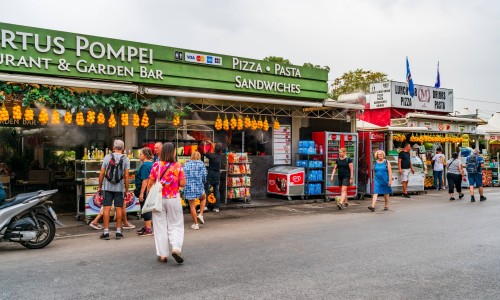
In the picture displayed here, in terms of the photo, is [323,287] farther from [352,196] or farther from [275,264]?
[352,196]

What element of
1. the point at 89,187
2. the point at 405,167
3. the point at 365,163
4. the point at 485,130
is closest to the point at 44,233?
the point at 89,187

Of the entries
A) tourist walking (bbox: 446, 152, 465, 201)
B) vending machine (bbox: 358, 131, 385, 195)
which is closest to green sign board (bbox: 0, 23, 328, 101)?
vending machine (bbox: 358, 131, 385, 195)

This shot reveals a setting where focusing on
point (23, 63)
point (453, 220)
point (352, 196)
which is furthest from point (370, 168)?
point (23, 63)

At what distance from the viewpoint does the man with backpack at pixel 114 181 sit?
8.50 meters

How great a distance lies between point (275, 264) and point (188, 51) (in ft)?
25.4

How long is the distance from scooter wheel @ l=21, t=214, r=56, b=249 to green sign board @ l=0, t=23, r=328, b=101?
3746 millimetres

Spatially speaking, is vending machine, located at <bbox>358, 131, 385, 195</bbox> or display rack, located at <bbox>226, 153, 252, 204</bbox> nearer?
display rack, located at <bbox>226, 153, 252, 204</bbox>

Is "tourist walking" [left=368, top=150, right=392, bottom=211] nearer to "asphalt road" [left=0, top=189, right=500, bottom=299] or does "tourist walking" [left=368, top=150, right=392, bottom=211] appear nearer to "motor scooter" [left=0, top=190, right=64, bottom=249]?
"asphalt road" [left=0, top=189, right=500, bottom=299]

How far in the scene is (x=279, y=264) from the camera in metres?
6.52

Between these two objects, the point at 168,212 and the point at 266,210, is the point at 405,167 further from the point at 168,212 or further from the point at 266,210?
the point at 168,212

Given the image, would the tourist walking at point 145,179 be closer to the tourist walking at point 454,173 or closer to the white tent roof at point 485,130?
the tourist walking at point 454,173

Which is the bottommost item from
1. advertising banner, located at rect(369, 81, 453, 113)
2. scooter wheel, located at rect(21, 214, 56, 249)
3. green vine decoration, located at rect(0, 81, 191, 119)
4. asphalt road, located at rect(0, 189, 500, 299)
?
asphalt road, located at rect(0, 189, 500, 299)

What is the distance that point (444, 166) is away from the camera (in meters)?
19.9

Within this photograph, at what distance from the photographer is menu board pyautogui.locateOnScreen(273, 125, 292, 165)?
1576cm
